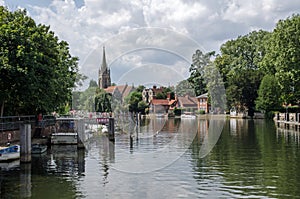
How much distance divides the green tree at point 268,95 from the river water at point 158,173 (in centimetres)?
5194

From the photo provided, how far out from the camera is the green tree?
88.8 m

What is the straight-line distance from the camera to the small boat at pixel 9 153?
29.4m

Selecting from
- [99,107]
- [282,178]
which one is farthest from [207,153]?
[99,107]

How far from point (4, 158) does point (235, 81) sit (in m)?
79.2

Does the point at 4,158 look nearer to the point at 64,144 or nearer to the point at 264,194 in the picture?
the point at 64,144

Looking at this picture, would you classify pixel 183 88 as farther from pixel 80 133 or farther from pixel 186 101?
pixel 80 133

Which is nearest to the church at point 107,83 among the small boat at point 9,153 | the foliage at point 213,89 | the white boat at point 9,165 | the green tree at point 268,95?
the small boat at point 9,153

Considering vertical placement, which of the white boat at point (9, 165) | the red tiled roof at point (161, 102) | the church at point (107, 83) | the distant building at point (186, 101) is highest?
the church at point (107, 83)

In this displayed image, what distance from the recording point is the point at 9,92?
112ft

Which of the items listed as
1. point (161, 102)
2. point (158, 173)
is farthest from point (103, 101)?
point (158, 173)

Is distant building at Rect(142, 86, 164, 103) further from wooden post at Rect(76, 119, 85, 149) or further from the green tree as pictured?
wooden post at Rect(76, 119, 85, 149)

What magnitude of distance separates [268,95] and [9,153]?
7053 centimetres

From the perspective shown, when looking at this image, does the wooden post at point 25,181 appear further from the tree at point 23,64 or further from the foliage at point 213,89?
the foliage at point 213,89

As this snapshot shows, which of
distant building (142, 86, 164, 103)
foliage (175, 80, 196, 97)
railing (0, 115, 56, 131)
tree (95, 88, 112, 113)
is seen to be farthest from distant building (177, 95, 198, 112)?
railing (0, 115, 56, 131)
